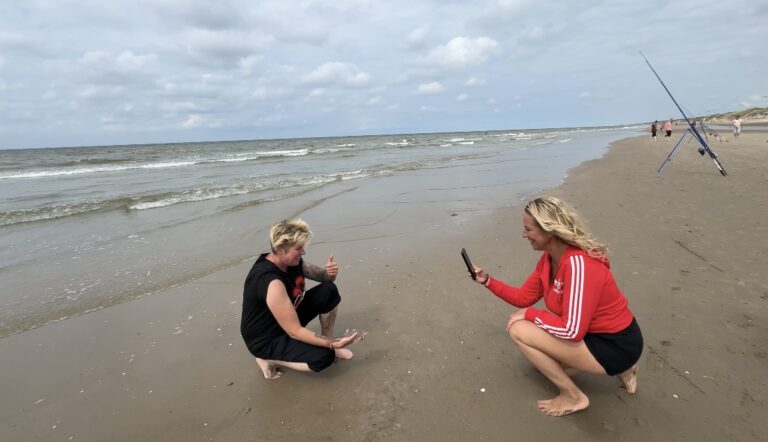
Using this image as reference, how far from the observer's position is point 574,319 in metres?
2.29

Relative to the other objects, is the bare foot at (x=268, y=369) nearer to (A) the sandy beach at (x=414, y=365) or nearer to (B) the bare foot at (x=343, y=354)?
(A) the sandy beach at (x=414, y=365)

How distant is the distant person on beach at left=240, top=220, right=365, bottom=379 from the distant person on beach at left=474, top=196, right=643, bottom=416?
131cm

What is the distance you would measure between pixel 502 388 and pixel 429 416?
0.59 meters

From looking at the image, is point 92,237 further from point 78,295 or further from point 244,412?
point 244,412

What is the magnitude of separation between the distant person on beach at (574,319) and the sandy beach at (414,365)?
0.23 metres

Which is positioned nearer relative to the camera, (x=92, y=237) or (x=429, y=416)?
(x=429, y=416)

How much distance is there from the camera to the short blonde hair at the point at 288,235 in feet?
9.05

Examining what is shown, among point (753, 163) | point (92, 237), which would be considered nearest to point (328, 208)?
point (92, 237)

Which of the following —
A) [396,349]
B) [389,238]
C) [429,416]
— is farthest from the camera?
[389,238]

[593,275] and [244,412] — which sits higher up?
[593,275]

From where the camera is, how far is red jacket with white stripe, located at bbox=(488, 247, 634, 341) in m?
2.26

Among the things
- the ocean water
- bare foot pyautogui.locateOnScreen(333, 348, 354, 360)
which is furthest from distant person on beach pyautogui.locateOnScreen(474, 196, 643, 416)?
the ocean water

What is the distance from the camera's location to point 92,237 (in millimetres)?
7641

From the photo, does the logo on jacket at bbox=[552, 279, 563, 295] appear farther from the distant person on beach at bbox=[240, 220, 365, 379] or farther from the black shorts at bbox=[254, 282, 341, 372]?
the black shorts at bbox=[254, 282, 341, 372]
